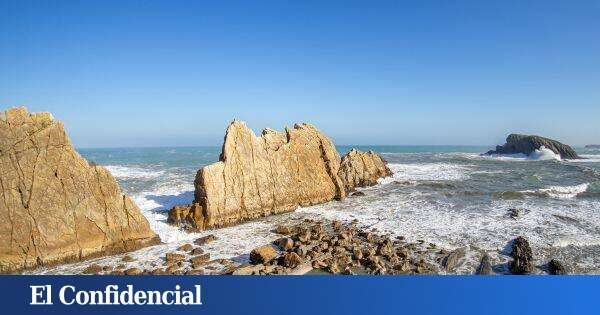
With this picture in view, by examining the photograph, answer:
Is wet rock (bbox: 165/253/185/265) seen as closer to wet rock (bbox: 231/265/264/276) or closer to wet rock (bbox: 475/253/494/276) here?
wet rock (bbox: 231/265/264/276)

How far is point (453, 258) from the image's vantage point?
14.2 m

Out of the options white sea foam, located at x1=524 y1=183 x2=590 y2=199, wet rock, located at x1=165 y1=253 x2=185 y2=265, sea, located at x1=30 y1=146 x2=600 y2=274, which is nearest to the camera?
wet rock, located at x1=165 y1=253 x2=185 y2=265

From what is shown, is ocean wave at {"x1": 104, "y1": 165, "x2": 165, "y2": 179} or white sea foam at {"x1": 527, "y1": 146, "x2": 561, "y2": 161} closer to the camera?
ocean wave at {"x1": 104, "y1": 165, "x2": 165, "y2": 179}

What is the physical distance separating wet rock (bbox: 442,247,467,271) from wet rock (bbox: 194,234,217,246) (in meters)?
9.57

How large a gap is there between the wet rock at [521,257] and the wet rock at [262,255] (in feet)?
28.1

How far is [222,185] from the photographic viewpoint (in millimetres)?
19625

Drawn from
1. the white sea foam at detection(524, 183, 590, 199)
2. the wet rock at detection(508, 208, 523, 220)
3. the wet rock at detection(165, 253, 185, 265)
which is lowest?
the wet rock at detection(165, 253, 185, 265)

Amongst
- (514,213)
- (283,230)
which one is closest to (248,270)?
(283,230)

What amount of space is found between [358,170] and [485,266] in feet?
58.1

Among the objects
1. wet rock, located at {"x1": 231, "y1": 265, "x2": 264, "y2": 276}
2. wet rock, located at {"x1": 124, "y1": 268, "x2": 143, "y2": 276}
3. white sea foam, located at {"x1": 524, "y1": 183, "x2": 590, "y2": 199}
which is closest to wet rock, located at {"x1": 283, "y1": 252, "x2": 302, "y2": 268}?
wet rock, located at {"x1": 231, "y1": 265, "x2": 264, "y2": 276}

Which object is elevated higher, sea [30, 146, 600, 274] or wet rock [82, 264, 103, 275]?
sea [30, 146, 600, 274]

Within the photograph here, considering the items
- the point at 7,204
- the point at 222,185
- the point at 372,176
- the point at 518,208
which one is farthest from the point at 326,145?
the point at 7,204

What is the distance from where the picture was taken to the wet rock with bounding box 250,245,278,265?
13.7 meters

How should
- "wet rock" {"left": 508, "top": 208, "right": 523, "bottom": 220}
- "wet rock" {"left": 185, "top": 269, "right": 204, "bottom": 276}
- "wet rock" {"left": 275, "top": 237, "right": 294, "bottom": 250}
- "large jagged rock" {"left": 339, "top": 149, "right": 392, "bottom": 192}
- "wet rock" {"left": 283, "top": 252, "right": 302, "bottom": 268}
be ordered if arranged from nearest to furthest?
"wet rock" {"left": 185, "top": 269, "right": 204, "bottom": 276} < "wet rock" {"left": 283, "top": 252, "right": 302, "bottom": 268} < "wet rock" {"left": 275, "top": 237, "right": 294, "bottom": 250} < "wet rock" {"left": 508, "top": 208, "right": 523, "bottom": 220} < "large jagged rock" {"left": 339, "top": 149, "right": 392, "bottom": 192}
